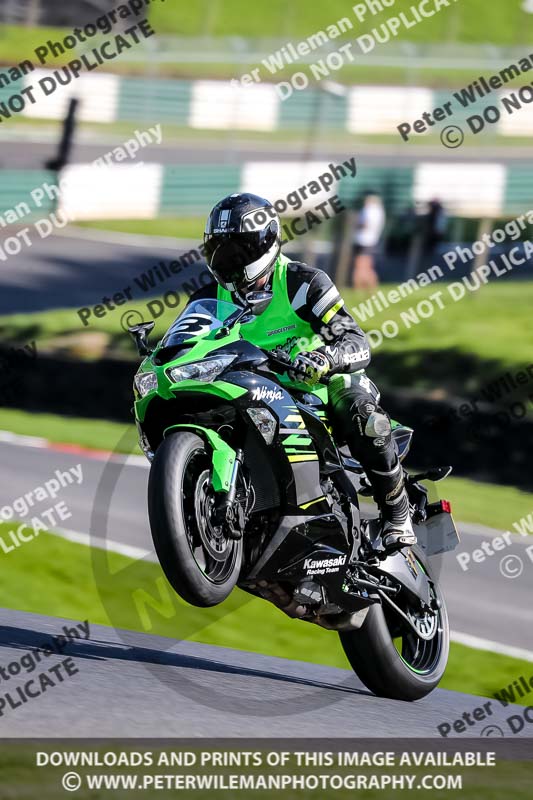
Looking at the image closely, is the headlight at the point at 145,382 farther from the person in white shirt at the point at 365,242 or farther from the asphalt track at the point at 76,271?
the person in white shirt at the point at 365,242

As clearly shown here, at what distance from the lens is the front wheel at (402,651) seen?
19.7ft

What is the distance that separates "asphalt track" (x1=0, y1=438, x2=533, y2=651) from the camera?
9.85m

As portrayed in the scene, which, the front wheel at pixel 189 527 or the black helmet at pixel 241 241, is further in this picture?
the black helmet at pixel 241 241

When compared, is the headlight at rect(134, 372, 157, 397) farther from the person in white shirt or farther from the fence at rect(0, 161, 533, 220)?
the fence at rect(0, 161, 533, 220)

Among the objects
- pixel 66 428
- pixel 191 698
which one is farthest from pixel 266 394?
pixel 66 428

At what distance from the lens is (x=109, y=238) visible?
27641mm

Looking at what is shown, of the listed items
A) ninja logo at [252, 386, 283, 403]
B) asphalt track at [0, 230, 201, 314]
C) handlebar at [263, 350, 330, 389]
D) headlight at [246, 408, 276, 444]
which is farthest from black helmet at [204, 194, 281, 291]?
asphalt track at [0, 230, 201, 314]

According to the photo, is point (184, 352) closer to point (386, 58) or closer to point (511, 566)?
point (511, 566)

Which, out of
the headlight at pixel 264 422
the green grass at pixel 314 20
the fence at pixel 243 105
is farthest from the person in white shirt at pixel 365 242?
the green grass at pixel 314 20

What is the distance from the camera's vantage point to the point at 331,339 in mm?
5613

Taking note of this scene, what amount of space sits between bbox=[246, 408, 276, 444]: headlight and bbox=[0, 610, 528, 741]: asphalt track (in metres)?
1.13

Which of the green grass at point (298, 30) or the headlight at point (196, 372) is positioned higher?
the green grass at point (298, 30)

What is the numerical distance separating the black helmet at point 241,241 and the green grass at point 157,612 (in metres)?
3.40

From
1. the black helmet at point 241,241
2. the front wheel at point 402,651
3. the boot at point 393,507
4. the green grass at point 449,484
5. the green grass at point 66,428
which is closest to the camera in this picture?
the black helmet at point 241,241
